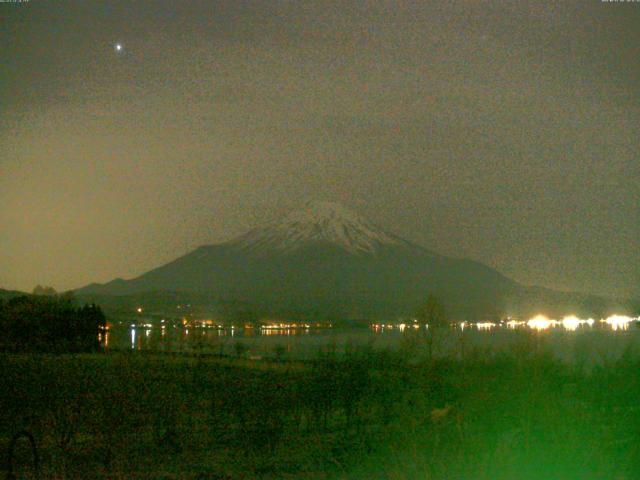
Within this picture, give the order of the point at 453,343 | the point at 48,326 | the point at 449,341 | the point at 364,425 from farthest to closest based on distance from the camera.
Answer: the point at 48,326, the point at 449,341, the point at 453,343, the point at 364,425

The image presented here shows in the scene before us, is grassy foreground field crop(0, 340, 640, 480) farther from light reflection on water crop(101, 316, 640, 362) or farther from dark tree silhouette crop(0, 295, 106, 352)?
dark tree silhouette crop(0, 295, 106, 352)

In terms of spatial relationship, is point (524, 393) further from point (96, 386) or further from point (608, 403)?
point (96, 386)

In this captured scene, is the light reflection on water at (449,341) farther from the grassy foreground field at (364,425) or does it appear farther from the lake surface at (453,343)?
the grassy foreground field at (364,425)

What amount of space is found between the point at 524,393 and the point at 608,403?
3.64 meters

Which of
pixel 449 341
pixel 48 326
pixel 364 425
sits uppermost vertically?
pixel 48 326

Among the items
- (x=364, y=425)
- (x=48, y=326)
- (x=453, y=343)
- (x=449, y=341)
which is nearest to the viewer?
(x=364, y=425)

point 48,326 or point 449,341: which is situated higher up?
point 48,326

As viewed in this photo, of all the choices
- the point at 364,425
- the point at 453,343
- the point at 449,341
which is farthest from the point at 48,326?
the point at 364,425

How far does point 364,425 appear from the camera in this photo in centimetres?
1720

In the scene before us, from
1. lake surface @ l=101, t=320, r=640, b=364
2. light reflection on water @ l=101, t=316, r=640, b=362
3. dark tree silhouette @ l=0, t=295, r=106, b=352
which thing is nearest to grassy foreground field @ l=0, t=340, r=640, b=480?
lake surface @ l=101, t=320, r=640, b=364

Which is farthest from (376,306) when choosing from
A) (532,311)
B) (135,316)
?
(135,316)

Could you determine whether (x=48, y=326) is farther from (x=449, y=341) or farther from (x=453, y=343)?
(x=453, y=343)

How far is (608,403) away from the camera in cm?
1546

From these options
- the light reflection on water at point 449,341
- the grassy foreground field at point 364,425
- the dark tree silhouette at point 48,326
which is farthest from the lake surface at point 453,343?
the dark tree silhouette at point 48,326
